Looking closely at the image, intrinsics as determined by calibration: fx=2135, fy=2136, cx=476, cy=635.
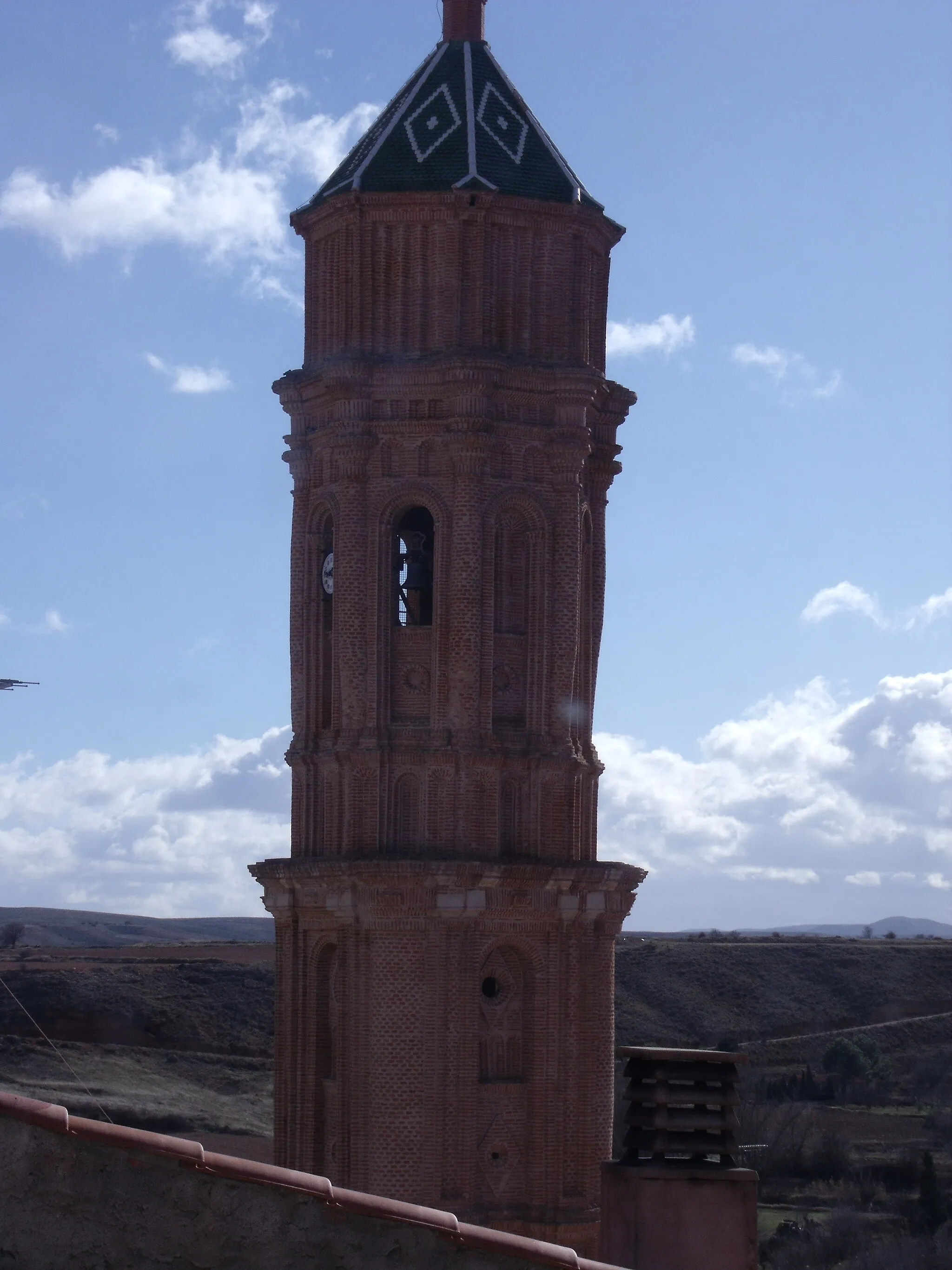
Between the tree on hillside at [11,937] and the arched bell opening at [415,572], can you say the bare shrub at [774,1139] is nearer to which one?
the arched bell opening at [415,572]

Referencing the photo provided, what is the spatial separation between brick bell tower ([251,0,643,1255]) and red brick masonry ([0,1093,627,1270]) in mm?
13269

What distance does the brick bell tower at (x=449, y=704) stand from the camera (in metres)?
26.0

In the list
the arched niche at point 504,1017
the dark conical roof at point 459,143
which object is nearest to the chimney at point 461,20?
the dark conical roof at point 459,143

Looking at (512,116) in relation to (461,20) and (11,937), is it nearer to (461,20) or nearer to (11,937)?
(461,20)

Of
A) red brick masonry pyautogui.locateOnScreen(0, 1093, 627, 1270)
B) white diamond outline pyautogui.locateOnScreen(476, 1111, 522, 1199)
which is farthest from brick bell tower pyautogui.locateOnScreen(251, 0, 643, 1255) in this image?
red brick masonry pyautogui.locateOnScreen(0, 1093, 627, 1270)

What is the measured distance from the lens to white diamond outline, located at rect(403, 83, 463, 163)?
2752cm

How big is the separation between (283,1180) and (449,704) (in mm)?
14506

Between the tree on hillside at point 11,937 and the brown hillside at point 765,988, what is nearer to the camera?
the brown hillside at point 765,988

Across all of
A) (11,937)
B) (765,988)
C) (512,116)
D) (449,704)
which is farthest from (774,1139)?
(11,937)

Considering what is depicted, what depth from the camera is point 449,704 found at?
2644cm

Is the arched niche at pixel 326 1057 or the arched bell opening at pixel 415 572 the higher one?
the arched bell opening at pixel 415 572

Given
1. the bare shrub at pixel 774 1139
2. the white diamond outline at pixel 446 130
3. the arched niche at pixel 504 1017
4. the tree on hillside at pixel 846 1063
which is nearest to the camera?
the arched niche at pixel 504 1017

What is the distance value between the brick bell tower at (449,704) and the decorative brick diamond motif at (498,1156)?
3cm

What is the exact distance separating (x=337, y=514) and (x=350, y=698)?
2.36 m
